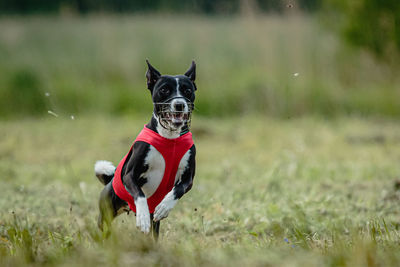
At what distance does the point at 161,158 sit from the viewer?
288 cm

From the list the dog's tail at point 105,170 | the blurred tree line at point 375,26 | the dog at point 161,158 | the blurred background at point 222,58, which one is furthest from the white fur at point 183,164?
the blurred tree line at point 375,26

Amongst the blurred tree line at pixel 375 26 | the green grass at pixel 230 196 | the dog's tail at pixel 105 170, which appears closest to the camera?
the green grass at pixel 230 196

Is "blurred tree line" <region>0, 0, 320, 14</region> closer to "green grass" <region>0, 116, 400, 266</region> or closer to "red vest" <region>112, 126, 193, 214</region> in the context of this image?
"green grass" <region>0, 116, 400, 266</region>

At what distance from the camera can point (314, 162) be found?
6172 mm

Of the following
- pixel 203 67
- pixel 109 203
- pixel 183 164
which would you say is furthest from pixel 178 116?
pixel 203 67

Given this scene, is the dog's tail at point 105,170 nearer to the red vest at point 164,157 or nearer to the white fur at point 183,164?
the red vest at point 164,157

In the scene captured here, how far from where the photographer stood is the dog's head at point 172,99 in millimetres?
2781

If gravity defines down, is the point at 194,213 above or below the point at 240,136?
above

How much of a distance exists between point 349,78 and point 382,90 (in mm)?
794

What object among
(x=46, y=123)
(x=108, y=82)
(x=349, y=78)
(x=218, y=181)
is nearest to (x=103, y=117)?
(x=46, y=123)

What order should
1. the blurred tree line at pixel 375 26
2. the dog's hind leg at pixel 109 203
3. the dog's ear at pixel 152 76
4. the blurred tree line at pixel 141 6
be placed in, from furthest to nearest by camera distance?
the blurred tree line at pixel 141 6 < the blurred tree line at pixel 375 26 < the dog's hind leg at pixel 109 203 < the dog's ear at pixel 152 76

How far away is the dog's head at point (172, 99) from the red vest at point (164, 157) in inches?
3.5

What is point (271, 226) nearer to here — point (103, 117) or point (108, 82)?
point (103, 117)

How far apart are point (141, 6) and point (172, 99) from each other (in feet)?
36.5
